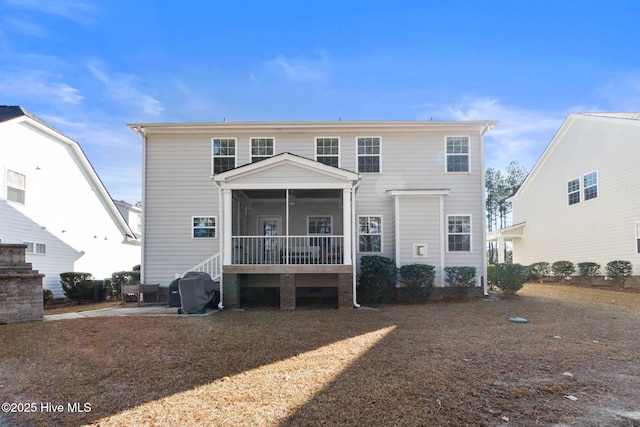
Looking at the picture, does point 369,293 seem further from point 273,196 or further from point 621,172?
point 621,172

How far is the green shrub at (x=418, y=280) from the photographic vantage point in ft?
39.1

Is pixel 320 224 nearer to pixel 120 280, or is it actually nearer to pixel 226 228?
pixel 226 228

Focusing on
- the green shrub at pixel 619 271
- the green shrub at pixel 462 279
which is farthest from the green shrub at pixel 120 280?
the green shrub at pixel 619 271

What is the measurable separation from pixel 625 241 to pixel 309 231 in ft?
42.2

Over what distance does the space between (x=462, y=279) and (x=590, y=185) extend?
32.1 ft

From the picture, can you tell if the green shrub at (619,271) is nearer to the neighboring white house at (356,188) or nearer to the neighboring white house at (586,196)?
the neighboring white house at (586,196)

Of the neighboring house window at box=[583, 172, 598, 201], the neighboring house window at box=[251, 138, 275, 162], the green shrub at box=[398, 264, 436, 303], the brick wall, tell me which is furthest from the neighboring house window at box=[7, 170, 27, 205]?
the neighboring house window at box=[583, 172, 598, 201]

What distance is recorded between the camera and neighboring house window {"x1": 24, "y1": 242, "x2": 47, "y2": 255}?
43.5 ft

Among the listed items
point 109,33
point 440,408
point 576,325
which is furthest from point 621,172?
point 109,33

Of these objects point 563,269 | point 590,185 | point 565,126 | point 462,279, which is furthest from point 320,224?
point 565,126

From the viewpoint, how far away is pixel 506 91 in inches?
623

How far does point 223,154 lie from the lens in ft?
44.8

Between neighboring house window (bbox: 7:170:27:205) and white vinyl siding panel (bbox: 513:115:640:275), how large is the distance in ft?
74.7

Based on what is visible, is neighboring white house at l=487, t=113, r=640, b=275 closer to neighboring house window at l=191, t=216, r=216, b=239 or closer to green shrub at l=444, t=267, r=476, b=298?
green shrub at l=444, t=267, r=476, b=298
